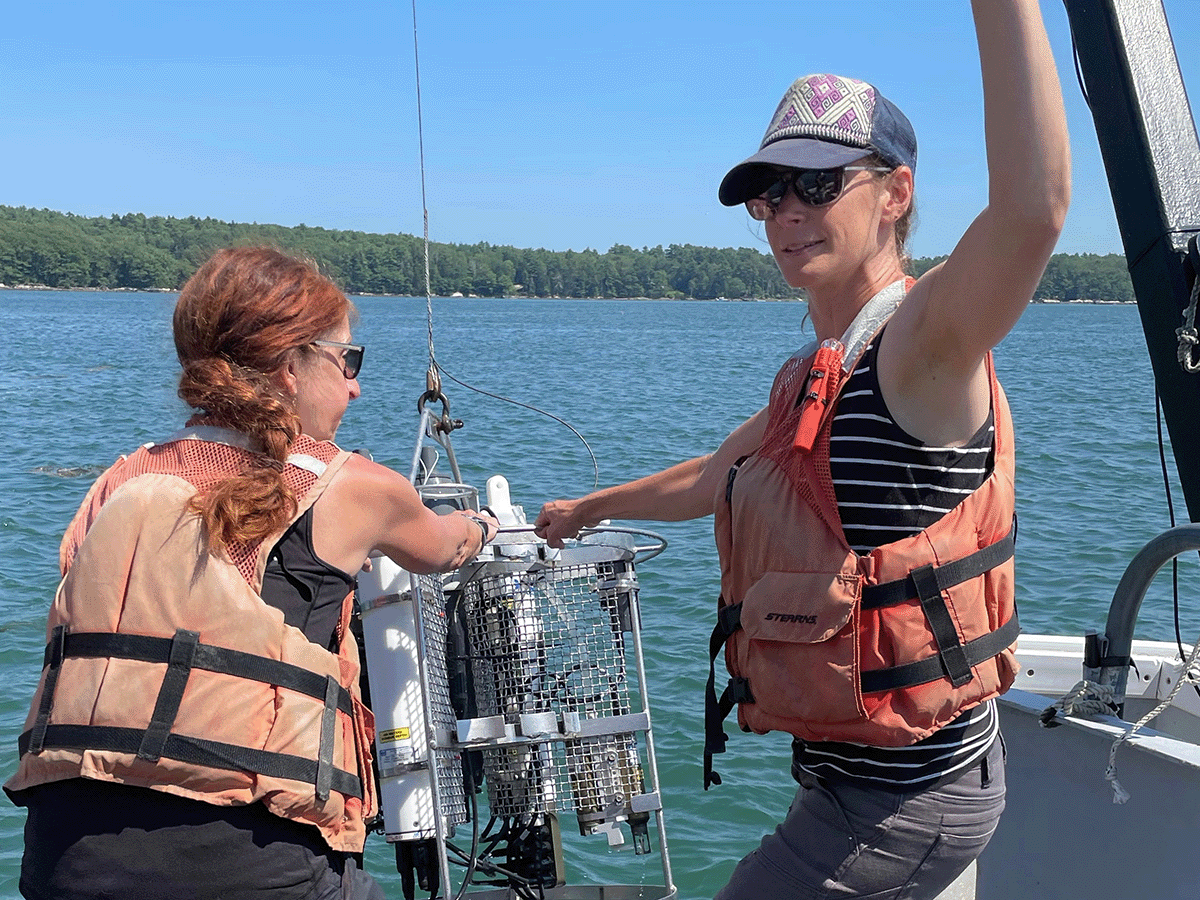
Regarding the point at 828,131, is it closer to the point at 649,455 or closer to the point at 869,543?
the point at 869,543

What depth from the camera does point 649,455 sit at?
72.3ft

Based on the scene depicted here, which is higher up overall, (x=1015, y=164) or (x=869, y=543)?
(x=1015, y=164)

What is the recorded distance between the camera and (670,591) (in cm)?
1183

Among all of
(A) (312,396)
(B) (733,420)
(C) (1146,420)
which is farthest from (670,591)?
(C) (1146,420)

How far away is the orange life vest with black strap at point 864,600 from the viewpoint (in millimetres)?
2092

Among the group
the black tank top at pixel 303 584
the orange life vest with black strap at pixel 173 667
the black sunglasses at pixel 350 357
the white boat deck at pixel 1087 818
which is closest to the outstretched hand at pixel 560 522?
the black sunglasses at pixel 350 357

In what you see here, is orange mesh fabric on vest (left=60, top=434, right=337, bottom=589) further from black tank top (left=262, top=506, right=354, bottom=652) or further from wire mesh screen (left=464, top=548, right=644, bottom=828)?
wire mesh screen (left=464, top=548, right=644, bottom=828)

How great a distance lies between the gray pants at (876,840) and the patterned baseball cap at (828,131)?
1.19 meters

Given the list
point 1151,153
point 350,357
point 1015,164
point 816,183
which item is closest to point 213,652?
point 350,357

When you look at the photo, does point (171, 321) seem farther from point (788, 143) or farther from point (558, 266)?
point (558, 266)

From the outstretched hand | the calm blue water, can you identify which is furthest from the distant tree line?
the outstretched hand

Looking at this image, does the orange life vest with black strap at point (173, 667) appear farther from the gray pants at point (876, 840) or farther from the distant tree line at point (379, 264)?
the distant tree line at point (379, 264)

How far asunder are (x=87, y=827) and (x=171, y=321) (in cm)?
104

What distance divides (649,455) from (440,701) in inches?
752
